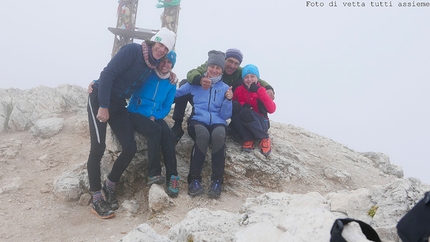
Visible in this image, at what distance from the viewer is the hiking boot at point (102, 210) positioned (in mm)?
5457

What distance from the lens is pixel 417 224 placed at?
1.74 m

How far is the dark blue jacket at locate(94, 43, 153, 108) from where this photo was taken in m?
5.39

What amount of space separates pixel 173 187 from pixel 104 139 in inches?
65.4

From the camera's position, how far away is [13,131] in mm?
9125

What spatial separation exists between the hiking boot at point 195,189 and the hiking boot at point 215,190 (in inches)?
6.9

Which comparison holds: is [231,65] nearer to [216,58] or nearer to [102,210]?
[216,58]

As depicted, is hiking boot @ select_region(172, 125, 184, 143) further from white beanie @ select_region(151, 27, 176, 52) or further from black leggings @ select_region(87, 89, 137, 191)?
white beanie @ select_region(151, 27, 176, 52)

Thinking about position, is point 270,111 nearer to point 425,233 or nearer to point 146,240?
point 146,240

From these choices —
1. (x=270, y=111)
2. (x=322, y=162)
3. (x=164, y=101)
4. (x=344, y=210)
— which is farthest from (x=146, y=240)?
(x=322, y=162)

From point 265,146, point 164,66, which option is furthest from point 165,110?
point 265,146

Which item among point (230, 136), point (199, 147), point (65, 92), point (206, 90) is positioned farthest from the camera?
point (65, 92)

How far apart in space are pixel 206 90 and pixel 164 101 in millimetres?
998

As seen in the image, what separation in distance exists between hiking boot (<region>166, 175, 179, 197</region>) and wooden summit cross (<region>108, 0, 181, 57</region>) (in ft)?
26.2

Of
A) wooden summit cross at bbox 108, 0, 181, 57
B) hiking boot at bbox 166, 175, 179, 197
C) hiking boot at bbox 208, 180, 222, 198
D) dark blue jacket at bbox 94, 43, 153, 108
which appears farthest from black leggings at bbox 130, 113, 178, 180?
wooden summit cross at bbox 108, 0, 181, 57
